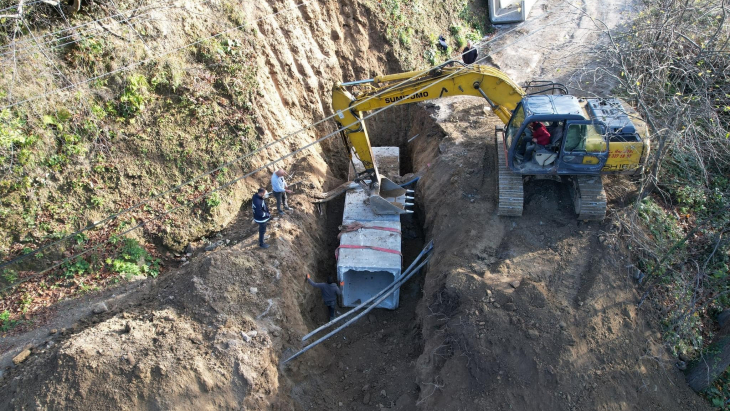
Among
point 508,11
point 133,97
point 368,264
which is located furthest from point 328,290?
point 508,11

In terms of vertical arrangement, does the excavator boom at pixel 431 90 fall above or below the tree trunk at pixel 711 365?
above

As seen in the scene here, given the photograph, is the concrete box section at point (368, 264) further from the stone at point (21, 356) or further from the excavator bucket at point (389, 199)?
the stone at point (21, 356)

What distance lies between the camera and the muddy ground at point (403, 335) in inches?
272

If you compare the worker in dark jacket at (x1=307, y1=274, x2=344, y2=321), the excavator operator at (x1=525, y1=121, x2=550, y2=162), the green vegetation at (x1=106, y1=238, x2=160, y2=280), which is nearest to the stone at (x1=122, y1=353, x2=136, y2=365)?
the green vegetation at (x1=106, y1=238, x2=160, y2=280)

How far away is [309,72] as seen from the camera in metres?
12.8

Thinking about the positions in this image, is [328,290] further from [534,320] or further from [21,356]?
[21,356]

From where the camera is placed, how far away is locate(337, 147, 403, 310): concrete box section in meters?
9.95

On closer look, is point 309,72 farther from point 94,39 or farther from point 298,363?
point 298,363

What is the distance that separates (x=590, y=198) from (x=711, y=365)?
358 cm

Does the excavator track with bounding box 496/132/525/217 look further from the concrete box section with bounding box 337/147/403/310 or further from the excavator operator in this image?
the concrete box section with bounding box 337/147/403/310

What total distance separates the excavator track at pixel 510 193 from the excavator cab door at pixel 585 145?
1040 mm

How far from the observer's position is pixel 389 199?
11.4 meters

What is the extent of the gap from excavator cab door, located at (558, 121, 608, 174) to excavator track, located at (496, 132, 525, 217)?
104 cm

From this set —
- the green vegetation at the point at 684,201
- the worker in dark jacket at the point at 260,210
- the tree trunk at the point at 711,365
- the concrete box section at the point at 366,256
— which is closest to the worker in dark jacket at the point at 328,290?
the concrete box section at the point at 366,256
